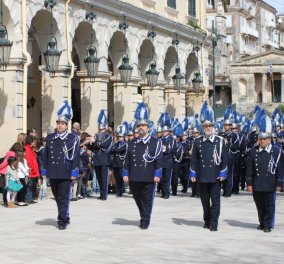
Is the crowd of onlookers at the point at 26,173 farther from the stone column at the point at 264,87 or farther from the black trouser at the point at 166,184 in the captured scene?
the stone column at the point at 264,87

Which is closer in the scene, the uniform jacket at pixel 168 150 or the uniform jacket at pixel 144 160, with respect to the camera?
the uniform jacket at pixel 144 160

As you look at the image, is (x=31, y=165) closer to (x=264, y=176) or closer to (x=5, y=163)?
(x=5, y=163)

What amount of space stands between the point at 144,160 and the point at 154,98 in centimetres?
1725

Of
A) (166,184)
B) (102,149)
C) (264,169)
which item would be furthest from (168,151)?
(264,169)

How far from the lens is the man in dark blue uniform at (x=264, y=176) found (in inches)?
522

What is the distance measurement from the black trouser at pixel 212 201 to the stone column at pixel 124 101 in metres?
14.9

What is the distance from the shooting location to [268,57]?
317 ft

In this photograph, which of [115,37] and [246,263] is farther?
[115,37]

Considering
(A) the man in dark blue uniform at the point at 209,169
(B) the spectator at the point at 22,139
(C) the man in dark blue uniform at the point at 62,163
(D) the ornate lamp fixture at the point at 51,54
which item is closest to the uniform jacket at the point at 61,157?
(C) the man in dark blue uniform at the point at 62,163

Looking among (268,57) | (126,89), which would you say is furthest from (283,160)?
(268,57)

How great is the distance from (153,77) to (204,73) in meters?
6.29

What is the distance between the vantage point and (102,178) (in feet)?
62.3

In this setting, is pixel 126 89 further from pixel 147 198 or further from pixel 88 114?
pixel 147 198

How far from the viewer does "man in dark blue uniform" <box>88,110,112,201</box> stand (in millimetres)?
18953
